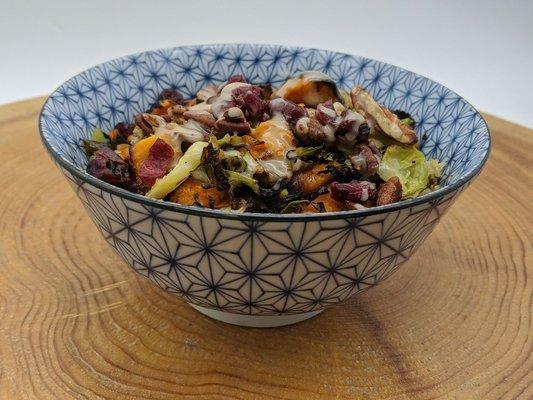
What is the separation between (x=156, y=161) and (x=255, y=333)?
61cm

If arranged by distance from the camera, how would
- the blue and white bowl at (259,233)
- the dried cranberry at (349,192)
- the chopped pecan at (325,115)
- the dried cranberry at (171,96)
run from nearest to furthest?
the blue and white bowl at (259,233)
the dried cranberry at (349,192)
the chopped pecan at (325,115)
the dried cranberry at (171,96)

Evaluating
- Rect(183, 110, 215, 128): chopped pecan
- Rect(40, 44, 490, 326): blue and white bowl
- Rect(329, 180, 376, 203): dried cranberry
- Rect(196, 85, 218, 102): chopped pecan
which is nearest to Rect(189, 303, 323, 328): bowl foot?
Rect(40, 44, 490, 326): blue and white bowl

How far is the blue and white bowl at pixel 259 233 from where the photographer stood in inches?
51.8

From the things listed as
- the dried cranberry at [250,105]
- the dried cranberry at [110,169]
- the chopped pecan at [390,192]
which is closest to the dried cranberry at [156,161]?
the dried cranberry at [110,169]

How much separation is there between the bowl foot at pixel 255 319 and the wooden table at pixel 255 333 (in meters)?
0.02

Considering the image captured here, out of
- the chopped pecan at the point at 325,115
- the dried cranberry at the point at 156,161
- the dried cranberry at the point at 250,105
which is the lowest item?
the dried cranberry at the point at 156,161

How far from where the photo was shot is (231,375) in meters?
1.66

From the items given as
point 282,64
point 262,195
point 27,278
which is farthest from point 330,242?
point 282,64

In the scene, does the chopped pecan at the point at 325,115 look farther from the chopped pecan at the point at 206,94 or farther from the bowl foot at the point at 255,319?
the bowl foot at the point at 255,319

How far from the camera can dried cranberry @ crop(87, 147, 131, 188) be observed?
5.37ft

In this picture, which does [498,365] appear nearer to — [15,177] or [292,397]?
[292,397]

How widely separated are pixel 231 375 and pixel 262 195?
0.52m

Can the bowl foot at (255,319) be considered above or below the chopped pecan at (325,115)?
below

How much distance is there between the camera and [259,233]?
1.30 m
